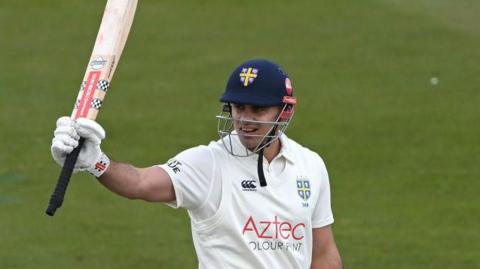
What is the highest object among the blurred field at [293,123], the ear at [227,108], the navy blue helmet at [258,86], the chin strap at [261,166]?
the navy blue helmet at [258,86]

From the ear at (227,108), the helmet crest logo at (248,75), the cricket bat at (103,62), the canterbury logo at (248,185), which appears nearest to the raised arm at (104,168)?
the cricket bat at (103,62)

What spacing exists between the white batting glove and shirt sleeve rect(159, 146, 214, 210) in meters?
0.52

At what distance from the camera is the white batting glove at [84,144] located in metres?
5.84

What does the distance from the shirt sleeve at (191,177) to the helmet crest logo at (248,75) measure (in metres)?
0.42

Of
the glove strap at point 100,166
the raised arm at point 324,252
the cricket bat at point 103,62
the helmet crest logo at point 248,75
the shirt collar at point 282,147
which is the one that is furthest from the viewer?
the raised arm at point 324,252

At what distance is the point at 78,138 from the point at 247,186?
1135 millimetres

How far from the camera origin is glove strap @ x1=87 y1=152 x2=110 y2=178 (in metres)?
6.10

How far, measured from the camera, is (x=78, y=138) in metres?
5.91

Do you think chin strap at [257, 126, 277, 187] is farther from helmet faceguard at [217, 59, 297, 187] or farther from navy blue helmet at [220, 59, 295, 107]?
navy blue helmet at [220, 59, 295, 107]

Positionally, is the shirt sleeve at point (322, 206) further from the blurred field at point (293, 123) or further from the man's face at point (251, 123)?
the blurred field at point (293, 123)

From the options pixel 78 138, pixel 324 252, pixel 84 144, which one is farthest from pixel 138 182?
pixel 324 252

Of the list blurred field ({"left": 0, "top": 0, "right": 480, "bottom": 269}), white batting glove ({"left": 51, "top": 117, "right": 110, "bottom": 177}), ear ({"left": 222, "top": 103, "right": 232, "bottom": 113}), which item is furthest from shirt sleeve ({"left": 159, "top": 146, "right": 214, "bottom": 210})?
blurred field ({"left": 0, "top": 0, "right": 480, "bottom": 269})

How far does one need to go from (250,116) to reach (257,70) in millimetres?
276

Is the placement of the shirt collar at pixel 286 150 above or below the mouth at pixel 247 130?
below
